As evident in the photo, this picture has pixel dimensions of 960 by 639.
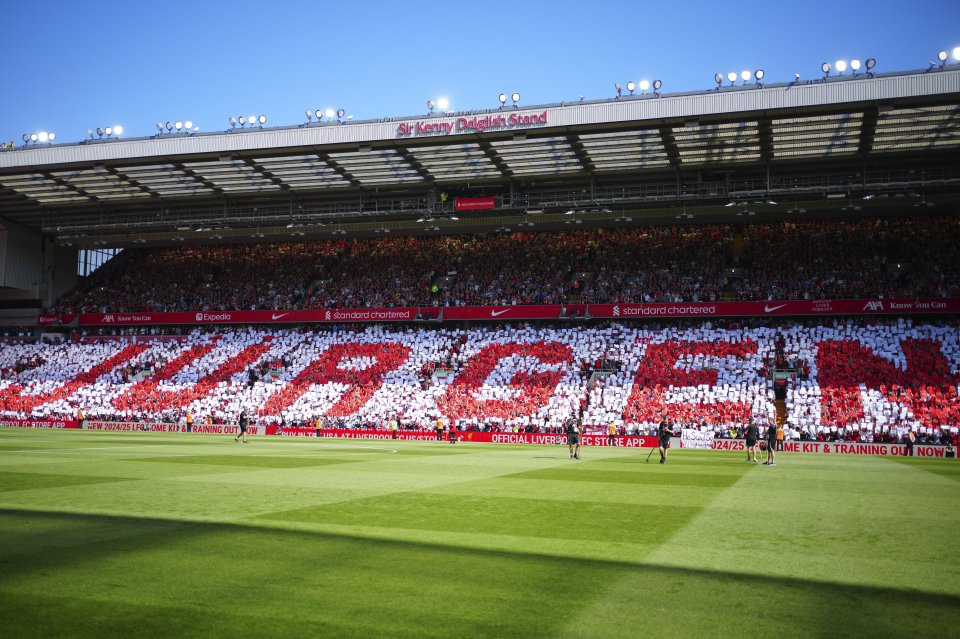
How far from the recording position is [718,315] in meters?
57.0

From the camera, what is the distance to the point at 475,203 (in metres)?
59.0

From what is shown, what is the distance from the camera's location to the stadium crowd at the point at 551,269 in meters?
56.6

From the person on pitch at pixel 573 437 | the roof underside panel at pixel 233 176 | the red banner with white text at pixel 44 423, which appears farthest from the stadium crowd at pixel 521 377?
the person on pitch at pixel 573 437

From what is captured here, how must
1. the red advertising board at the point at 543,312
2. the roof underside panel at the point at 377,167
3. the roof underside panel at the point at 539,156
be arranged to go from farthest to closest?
the roof underside panel at the point at 377,167, the red advertising board at the point at 543,312, the roof underside panel at the point at 539,156

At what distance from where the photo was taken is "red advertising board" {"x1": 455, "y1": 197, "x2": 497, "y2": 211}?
192ft

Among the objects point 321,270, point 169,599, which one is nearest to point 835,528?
point 169,599

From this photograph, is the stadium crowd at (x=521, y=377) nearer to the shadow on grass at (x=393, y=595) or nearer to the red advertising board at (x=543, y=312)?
the red advertising board at (x=543, y=312)

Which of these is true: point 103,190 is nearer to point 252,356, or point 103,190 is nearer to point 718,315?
point 252,356

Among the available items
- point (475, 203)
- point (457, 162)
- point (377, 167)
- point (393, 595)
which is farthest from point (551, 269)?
point (393, 595)

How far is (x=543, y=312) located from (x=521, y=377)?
7.80m

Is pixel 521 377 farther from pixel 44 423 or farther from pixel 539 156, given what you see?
pixel 44 423

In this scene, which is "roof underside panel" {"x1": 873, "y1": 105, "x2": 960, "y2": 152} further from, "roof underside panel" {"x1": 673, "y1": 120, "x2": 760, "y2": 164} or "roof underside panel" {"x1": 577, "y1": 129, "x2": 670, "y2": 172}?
"roof underside panel" {"x1": 577, "y1": 129, "x2": 670, "y2": 172}

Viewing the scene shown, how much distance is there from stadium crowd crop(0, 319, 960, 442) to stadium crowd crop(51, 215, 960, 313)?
2567 millimetres

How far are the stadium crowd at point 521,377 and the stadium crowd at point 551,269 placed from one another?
8.42ft
